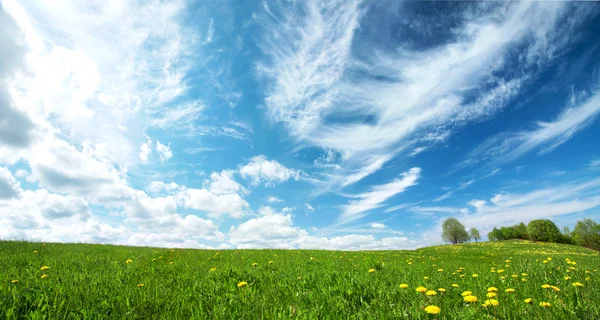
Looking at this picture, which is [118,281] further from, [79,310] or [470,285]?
[470,285]

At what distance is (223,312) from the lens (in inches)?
148

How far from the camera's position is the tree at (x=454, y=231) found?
309 ft

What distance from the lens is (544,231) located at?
83.2 meters

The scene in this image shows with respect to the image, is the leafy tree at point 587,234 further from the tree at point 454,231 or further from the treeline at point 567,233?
the tree at point 454,231

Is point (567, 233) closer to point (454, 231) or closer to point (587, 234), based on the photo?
point (587, 234)

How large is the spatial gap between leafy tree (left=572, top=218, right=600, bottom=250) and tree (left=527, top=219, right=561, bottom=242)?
10044 mm

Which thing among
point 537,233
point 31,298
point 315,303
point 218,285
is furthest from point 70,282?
point 537,233

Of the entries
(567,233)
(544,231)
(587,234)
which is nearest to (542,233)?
(544,231)

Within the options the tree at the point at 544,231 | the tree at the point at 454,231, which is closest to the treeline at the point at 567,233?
the tree at the point at 544,231

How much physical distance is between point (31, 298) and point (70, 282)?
1436 mm

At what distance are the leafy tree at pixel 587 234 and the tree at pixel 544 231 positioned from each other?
395 inches

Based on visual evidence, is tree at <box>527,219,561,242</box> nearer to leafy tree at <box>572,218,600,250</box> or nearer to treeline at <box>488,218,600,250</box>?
treeline at <box>488,218,600,250</box>

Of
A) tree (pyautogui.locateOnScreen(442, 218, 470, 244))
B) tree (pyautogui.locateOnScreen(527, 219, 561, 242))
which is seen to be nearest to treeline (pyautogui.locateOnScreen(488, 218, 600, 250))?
tree (pyautogui.locateOnScreen(527, 219, 561, 242))

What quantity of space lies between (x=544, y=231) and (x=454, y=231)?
22745 millimetres
